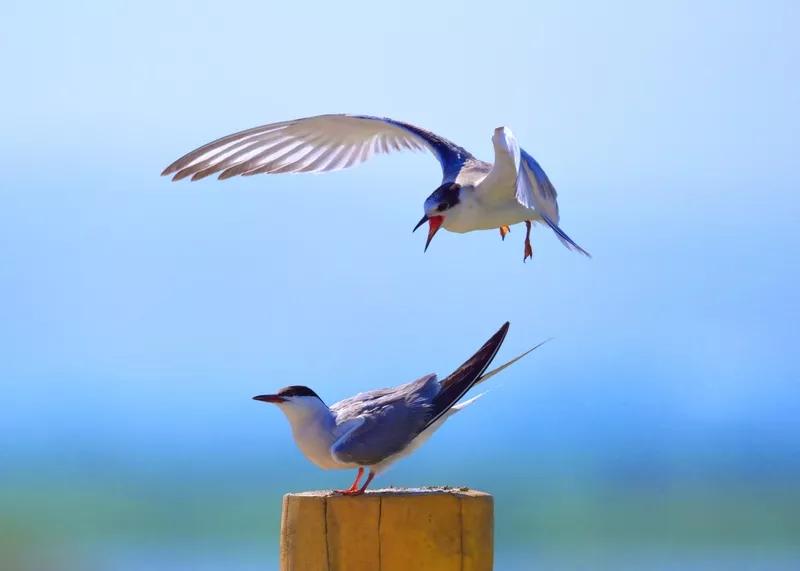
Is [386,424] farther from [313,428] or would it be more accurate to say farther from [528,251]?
[528,251]

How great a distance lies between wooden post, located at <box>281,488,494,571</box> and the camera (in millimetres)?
3643

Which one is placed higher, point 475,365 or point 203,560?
point 475,365

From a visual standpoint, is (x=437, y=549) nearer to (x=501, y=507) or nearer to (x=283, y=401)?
(x=283, y=401)

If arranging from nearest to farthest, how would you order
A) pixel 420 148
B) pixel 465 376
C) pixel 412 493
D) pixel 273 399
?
pixel 412 493
pixel 465 376
pixel 273 399
pixel 420 148

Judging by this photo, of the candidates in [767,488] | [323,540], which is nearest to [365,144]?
[323,540]

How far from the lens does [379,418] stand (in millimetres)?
4367

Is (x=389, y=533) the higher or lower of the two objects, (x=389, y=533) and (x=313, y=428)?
the lower

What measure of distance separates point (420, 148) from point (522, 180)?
4.57 ft

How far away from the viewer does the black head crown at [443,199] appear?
5738mm

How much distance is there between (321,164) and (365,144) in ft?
1.11

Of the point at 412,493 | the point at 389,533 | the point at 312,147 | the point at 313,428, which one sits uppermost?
the point at 312,147

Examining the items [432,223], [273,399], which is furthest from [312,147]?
[273,399]

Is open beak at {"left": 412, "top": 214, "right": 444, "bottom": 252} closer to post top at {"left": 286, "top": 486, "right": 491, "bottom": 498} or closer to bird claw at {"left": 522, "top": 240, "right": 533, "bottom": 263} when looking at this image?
bird claw at {"left": 522, "top": 240, "right": 533, "bottom": 263}

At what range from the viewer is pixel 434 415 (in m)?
4.38
